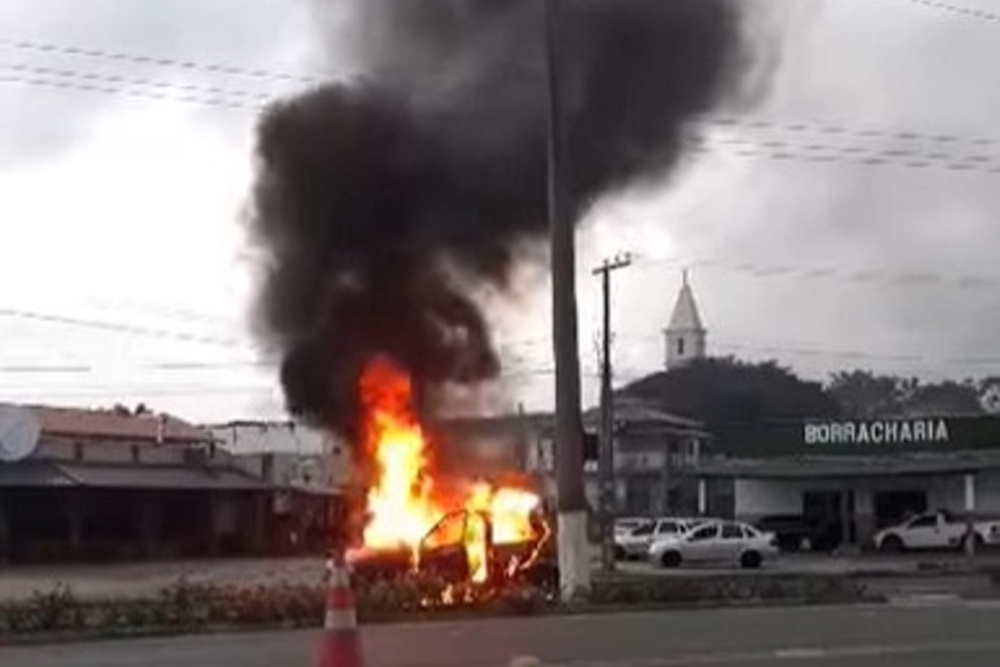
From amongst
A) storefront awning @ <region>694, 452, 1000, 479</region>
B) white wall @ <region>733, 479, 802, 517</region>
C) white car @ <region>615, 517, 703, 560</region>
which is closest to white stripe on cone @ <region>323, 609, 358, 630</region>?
white car @ <region>615, 517, 703, 560</region>

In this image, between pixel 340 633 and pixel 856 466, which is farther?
pixel 856 466

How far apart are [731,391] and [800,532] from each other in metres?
44.3

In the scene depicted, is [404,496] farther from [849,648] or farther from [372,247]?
[849,648]

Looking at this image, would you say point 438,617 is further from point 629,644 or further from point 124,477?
point 124,477

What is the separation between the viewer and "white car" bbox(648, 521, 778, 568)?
161 ft

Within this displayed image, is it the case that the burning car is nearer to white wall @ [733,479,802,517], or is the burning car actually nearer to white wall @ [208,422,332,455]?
white wall @ [733,479,802,517]

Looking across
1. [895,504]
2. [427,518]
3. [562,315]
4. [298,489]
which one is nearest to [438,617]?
[562,315]

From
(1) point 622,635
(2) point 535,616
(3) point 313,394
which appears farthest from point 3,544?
(1) point 622,635

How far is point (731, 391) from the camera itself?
107438 millimetres

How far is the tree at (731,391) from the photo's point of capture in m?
105

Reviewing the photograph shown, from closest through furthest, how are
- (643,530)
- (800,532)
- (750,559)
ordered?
(750,559) → (643,530) → (800,532)

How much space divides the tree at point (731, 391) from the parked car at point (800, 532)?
1489 inches

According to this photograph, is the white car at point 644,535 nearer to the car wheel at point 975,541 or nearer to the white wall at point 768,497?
the car wheel at point 975,541

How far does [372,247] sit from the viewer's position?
108 feet
